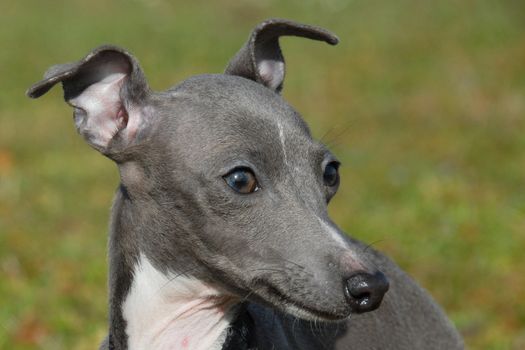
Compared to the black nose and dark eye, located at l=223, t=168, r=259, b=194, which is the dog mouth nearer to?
the black nose

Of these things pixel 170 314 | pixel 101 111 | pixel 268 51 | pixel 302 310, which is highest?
pixel 268 51

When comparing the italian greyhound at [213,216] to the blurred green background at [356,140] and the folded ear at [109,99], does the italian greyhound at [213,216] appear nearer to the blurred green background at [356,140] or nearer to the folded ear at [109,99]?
the folded ear at [109,99]

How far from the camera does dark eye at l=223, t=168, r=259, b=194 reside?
14.6 ft

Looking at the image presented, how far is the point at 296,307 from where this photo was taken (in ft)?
14.2

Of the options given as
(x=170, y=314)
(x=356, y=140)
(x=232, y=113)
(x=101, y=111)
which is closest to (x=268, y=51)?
(x=232, y=113)

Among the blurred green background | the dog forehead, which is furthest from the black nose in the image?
the blurred green background

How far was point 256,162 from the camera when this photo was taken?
14.7 feet

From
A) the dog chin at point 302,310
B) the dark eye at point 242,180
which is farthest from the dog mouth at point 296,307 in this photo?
the dark eye at point 242,180

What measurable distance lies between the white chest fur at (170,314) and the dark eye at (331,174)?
68 centimetres

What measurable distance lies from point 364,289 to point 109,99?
152 cm

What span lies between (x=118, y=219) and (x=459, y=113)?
8996 millimetres

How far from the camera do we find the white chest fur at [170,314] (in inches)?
181

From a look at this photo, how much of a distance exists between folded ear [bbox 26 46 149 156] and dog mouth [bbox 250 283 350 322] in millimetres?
961

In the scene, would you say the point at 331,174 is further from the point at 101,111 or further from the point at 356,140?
the point at 356,140
